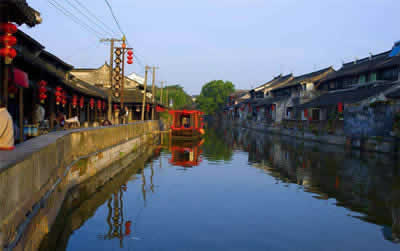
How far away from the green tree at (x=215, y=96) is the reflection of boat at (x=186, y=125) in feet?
191

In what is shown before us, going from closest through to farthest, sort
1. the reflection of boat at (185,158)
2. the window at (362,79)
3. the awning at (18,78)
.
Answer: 1. the awning at (18,78)
2. the reflection of boat at (185,158)
3. the window at (362,79)

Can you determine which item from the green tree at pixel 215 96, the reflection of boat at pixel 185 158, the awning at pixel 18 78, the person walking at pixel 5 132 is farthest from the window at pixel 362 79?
the green tree at pixel 215 96

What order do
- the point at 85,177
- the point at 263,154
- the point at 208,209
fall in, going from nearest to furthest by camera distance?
the point at 208,209, the point at 85,177, the point at 263,154

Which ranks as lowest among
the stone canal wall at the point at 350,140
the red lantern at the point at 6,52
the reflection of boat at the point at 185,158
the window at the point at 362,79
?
the reflection of boat at the point at 185,158

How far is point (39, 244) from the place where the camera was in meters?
6.25

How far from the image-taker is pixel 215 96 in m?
98.0

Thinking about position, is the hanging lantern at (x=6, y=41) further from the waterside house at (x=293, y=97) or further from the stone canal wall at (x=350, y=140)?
the waterside house at (x=293, y=97)

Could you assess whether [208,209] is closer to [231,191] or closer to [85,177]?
[231,191]

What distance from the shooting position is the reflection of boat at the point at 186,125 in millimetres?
30641

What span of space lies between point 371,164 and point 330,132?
11463 mm

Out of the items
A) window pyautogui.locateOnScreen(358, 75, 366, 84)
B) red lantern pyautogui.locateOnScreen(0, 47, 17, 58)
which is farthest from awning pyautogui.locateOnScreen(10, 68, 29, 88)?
window pyautogui.locateOnScreen(358, 75, 366, 84)

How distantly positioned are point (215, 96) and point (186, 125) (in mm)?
62491

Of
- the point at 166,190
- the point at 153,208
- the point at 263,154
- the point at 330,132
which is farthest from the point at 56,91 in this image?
the point at 330,132

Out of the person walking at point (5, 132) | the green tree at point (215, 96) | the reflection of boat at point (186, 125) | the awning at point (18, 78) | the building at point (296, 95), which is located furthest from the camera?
the green tree at point (215, 96)
